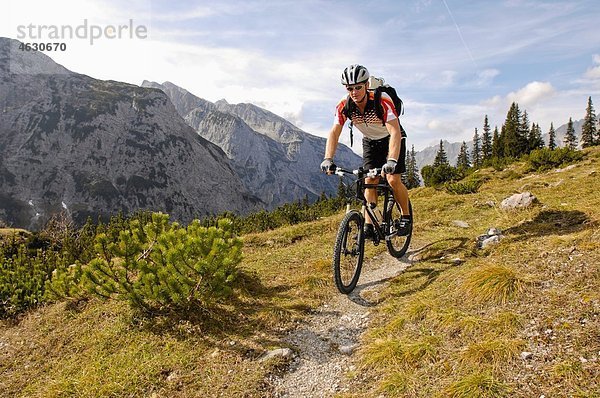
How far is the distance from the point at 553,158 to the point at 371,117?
28.7 meters

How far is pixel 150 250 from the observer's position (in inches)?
271

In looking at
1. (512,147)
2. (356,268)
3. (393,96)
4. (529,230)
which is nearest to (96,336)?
(356,268)

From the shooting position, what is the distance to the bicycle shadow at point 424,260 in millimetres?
6551

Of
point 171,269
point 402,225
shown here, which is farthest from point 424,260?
point 171,269

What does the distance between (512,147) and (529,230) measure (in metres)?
72.3

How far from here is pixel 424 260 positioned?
841 centimetres

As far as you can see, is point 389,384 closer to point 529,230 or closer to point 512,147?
point 529,230

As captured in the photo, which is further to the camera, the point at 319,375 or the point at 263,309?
the point at 263,309

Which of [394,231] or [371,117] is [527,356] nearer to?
[394,231]

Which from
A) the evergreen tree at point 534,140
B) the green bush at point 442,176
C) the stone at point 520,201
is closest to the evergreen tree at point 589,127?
the evergreen tree at point 534,140

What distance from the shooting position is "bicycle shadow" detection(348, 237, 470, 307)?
6551mm

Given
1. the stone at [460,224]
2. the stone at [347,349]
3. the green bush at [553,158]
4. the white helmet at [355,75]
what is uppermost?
the green bush at [553,158]

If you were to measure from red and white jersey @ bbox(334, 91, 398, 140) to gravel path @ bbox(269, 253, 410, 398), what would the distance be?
10.3 ft

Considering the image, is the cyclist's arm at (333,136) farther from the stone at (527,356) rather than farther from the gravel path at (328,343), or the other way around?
the stone at (527,356)
